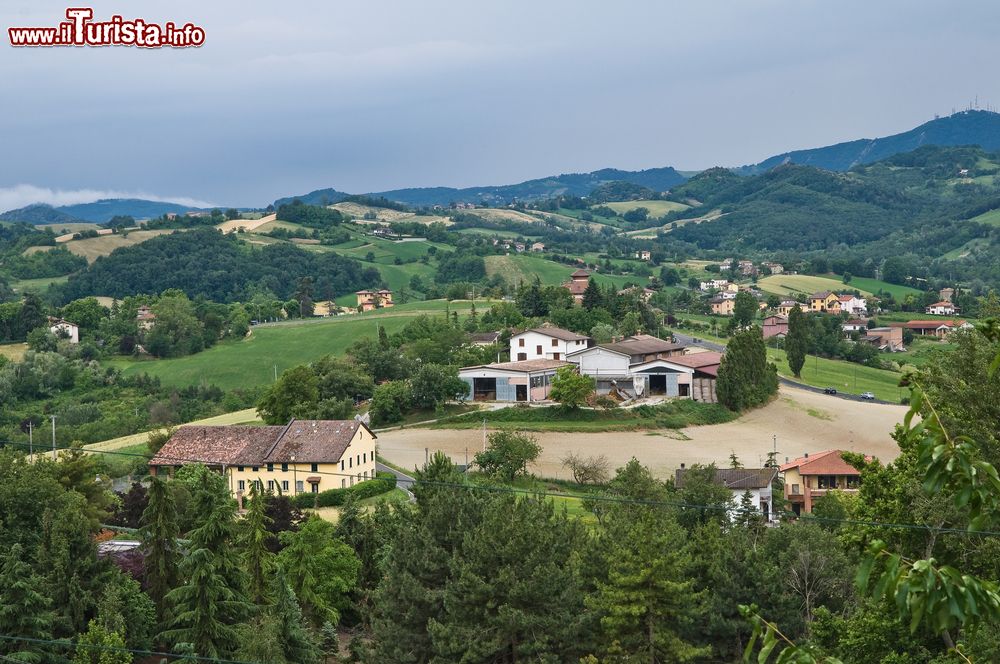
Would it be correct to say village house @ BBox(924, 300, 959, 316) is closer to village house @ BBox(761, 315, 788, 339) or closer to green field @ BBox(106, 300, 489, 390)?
village house @ BBox(761, 315, 788, 339)

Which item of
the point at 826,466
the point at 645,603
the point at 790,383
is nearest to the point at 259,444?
the point at 826,466

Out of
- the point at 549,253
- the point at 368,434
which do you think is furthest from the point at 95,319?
the point at 549,253

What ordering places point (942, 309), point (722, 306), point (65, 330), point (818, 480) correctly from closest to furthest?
point (818, 480)
point (65, 330)
point (722, 306)
point (942, 309)

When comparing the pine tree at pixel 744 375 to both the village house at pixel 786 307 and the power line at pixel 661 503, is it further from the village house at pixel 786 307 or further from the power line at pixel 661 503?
the village house at pixel 786 307

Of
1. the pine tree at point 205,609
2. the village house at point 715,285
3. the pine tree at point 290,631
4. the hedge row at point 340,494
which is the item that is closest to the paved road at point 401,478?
the hedge row at point 340,494

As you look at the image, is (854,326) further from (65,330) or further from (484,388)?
(65,330)
